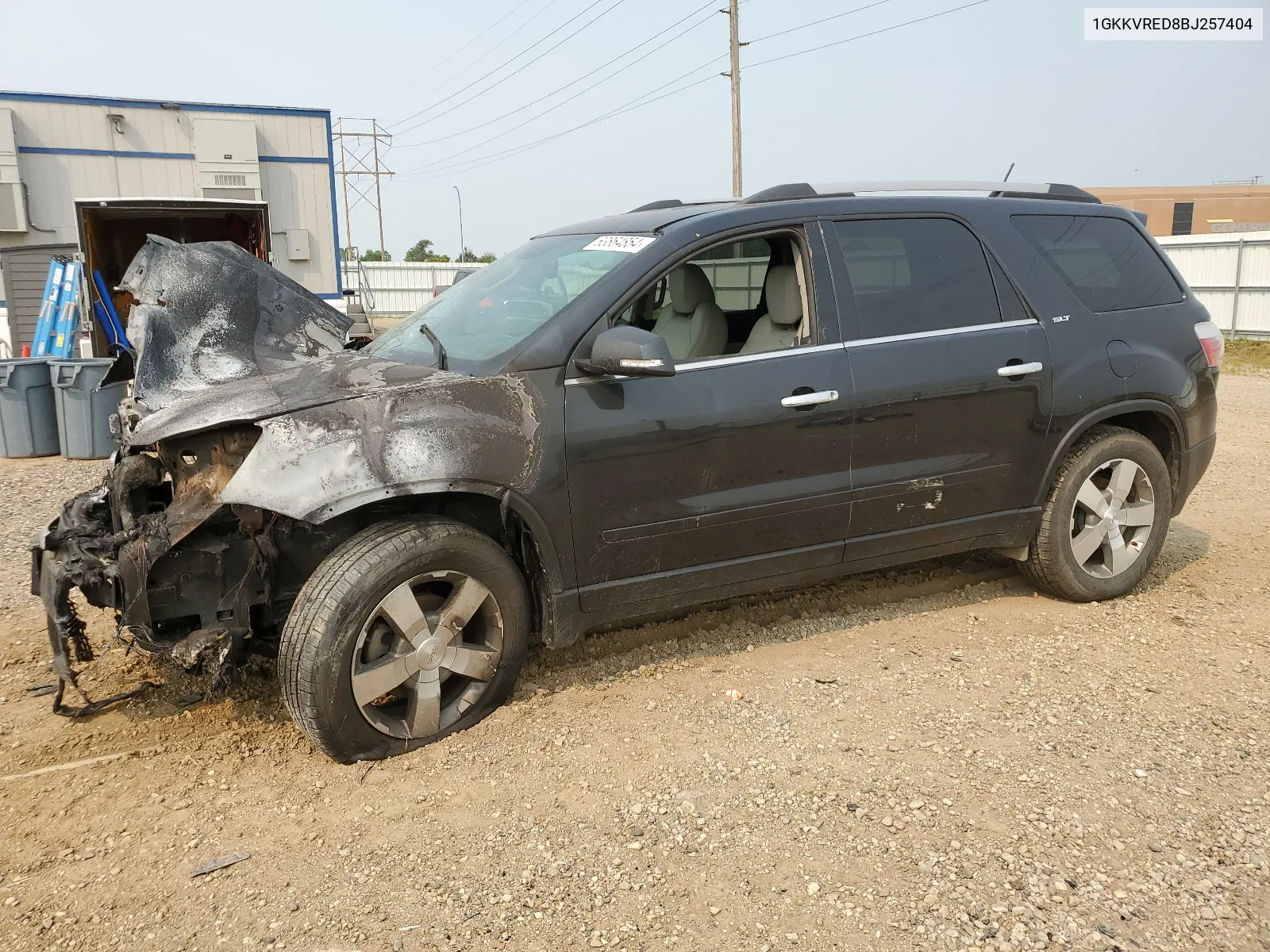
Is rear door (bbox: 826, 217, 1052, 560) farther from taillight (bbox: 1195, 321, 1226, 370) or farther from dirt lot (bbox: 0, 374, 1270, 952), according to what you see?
taillight (bbox: 1195, 321, 1226, 370)

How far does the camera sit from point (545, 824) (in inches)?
117

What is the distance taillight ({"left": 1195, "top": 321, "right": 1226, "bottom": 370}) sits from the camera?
476cm

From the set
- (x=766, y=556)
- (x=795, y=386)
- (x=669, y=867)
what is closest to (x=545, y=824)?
(x=669, y=867)

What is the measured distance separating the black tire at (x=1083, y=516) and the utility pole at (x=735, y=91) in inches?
752

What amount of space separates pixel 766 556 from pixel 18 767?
9.28 ft

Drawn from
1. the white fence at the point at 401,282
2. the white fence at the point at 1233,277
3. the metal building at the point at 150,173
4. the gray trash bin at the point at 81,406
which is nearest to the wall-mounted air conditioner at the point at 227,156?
the metal building at the point at 150,173

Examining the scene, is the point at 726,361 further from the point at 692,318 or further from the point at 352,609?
the point at 352,609

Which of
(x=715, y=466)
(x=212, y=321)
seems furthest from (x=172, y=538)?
(x=715, y=466)

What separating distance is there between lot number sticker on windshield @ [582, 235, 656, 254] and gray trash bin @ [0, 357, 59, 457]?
7.63 metres

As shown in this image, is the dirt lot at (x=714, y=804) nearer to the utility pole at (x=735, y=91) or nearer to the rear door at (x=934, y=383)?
the rear door at (x=934, y=383)

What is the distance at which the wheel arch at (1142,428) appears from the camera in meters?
4.39

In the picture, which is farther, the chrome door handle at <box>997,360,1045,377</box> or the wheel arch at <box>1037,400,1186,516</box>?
the wheel arch at <box>1037,400,1186,516</box>

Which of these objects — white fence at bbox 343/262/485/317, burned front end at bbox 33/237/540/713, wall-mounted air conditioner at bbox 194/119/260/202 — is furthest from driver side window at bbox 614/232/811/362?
white fence at bbox 343/262/485/317

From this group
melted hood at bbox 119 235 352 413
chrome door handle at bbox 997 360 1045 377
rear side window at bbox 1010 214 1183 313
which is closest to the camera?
melted hood at bbox 119 235 352 413
